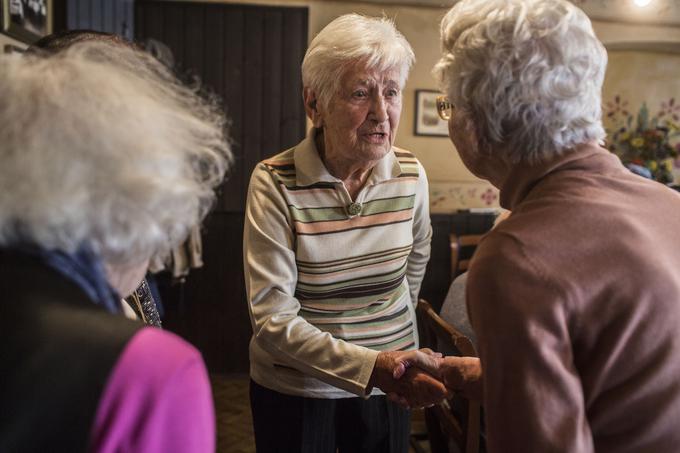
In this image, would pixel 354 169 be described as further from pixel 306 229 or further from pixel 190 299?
pixel 190 299

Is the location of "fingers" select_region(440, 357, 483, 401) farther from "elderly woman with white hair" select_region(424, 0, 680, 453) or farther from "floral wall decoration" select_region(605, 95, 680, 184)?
"floral wall decoration" select_region(605, 95, 680, 184)

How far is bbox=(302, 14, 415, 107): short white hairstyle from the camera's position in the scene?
1.51 metres

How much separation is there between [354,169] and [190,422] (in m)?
1.06

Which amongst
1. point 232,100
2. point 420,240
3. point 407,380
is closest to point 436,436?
point 420,240

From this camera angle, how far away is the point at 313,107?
1.63 metres

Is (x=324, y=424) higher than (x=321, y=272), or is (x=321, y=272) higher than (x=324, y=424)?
(x=321, y=272)

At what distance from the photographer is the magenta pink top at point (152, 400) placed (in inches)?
23.1

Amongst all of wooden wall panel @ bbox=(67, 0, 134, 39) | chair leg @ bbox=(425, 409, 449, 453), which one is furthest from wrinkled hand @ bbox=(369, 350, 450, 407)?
wooden wall panel @ bbox=(67, 0, 134, 39)

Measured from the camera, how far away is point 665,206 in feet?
3.03

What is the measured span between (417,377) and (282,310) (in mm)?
353

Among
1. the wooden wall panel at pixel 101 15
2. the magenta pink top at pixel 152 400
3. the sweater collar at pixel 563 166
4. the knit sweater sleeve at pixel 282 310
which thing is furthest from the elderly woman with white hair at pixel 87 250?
the wooden wall panel at pixel 101 15

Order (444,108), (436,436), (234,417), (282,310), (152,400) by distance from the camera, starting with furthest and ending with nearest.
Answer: (234,417), (436,436), (282,310), (444,108), (152,400)

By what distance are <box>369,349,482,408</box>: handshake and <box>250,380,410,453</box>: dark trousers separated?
15 cm

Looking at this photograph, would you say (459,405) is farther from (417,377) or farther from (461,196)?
(461,196)
